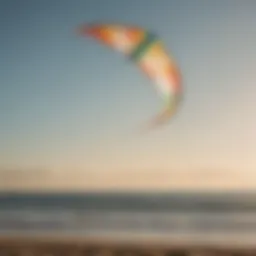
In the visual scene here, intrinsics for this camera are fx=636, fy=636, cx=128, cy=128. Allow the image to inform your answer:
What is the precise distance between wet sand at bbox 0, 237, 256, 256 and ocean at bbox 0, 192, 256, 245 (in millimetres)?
20

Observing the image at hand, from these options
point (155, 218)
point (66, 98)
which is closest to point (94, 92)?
point (66, 98)

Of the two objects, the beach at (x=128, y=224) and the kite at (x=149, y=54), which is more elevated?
the kite at (x=149, y=54)

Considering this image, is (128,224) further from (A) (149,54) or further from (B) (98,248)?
(A) (149,54)

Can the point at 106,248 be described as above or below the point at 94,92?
below

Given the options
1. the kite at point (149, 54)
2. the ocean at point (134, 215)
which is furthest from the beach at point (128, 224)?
the kite at point (149, 54)

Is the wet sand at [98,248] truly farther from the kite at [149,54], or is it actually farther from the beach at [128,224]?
the kite at [149,54]

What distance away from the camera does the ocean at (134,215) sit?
4.43 feet

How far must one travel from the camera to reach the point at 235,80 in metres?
1.43

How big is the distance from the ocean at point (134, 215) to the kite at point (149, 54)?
0.19 meters

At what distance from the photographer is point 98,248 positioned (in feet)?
4.40

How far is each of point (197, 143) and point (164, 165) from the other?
9 cm

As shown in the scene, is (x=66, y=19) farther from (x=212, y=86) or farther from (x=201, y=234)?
(x=201, y=234)

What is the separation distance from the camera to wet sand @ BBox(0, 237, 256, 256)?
1312 millimetres

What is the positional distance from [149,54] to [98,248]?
456 millimetres
